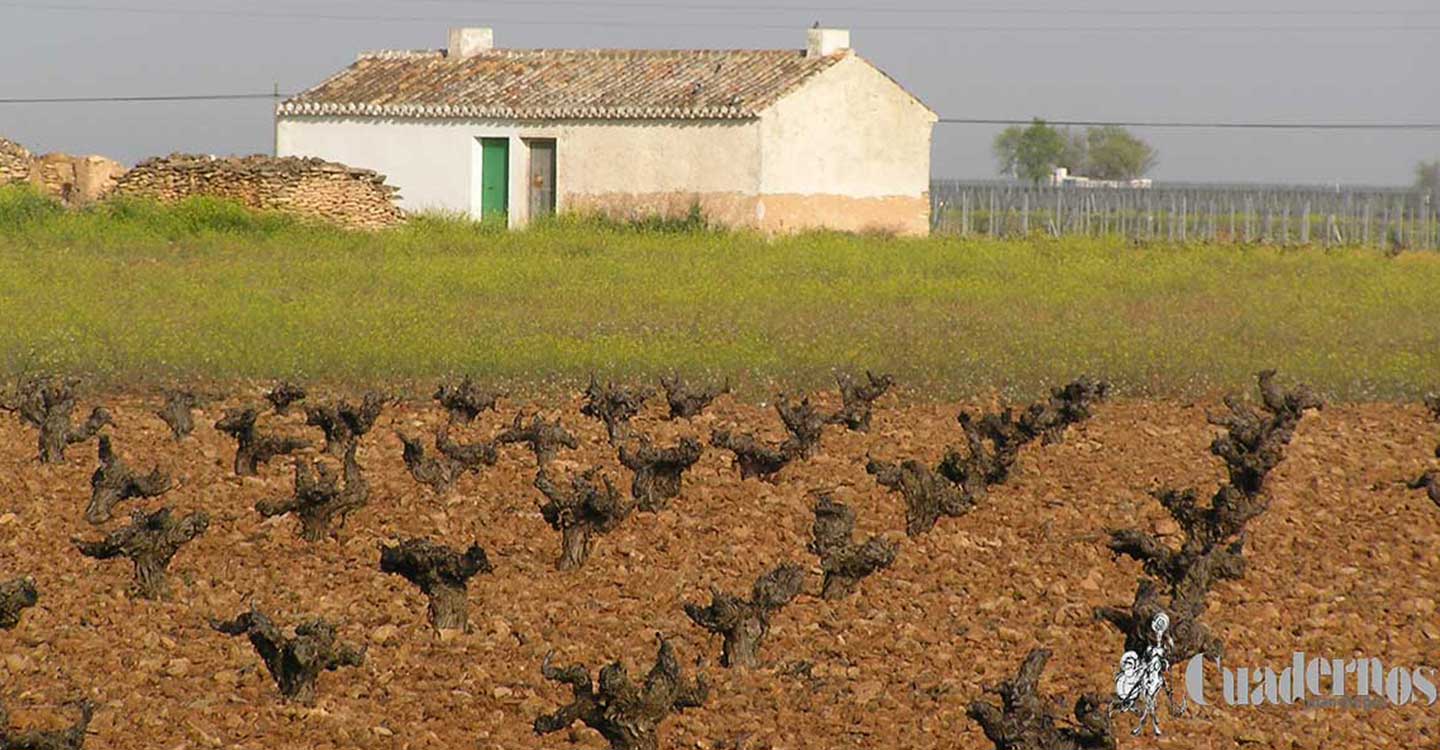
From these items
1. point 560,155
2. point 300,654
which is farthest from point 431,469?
point 560,155

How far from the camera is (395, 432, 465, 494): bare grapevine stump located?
1121cm

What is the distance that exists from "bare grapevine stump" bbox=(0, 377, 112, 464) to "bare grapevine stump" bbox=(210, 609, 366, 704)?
15.3 ft

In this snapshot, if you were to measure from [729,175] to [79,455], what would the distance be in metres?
21.8

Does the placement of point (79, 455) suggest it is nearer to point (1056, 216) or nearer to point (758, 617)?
point (758, 617)

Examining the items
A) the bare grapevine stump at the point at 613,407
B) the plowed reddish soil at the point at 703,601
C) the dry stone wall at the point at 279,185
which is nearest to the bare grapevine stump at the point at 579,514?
the plowed reddish soil at the point at 703,601

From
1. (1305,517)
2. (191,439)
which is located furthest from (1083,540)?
(191,439)

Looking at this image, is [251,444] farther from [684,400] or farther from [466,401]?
[684,400]

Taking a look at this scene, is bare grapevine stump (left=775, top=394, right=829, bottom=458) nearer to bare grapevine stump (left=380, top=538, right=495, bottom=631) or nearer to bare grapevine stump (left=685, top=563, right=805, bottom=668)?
bare grapevine stump (left=380, top=538, right=495, bottom=631)

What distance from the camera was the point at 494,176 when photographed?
117 ft

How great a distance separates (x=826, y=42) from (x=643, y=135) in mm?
3721

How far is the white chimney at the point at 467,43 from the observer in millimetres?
38469

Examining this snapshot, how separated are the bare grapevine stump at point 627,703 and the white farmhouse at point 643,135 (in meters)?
26.4

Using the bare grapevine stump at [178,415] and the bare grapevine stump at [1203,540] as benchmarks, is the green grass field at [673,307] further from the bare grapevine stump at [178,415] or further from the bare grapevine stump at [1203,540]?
the bare grapevine stump at [1203,540]

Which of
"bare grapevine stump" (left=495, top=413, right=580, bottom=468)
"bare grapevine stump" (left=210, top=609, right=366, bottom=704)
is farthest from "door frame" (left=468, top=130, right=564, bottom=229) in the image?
"bare grapevine stump" (left=210, top=609, right=366, bottom=704)
